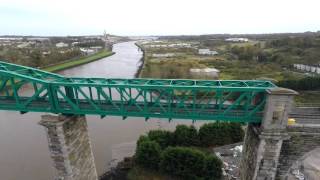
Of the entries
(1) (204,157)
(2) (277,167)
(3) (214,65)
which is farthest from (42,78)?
(3) (214,65)

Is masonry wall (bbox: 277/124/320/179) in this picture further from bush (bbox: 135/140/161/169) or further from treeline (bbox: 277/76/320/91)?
treeline (bbox: 277/76/320/91)

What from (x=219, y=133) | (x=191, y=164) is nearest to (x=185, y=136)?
(x=219, y=133)

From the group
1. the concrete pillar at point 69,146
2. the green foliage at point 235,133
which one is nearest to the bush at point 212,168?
the green foliage at point 235,133

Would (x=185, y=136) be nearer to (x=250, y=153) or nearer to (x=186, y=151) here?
(x=186, y=151)

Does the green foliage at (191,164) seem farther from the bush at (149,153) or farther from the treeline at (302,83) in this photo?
the treeline at (302,83)

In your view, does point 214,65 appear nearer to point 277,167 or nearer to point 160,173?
point 160,173
